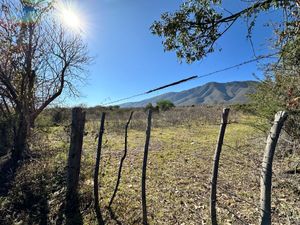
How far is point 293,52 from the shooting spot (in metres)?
4.54

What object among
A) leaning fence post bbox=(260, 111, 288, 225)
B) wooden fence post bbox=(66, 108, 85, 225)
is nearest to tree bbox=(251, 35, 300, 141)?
leaning fence post bbox=(260, 111, 288, 225)

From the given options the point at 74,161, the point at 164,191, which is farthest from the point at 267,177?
the point at 74,161

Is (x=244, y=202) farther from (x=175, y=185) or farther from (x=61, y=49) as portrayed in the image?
(x=61, y=49)

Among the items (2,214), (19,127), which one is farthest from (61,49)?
(2,214)

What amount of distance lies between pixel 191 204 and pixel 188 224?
676mm

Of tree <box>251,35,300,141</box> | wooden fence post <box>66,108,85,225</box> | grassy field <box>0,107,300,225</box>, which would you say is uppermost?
tree <box>251,35,300,141</box>

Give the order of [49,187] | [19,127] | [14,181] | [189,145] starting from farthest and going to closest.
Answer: [189,145]
[19,127]
[14,181]
[49,187]

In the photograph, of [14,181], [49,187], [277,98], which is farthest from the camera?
[277,98]

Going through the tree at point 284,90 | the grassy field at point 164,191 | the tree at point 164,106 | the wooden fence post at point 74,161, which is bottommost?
the grassy field at point 164,191

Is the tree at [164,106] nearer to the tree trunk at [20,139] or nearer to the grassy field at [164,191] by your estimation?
the tree trunk at [20,139]

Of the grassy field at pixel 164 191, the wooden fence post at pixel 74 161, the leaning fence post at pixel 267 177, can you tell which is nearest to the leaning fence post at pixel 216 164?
the grassy field at pixel 164 191

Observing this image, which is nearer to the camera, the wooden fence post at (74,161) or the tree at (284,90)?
the wooden fence post at (74,161)

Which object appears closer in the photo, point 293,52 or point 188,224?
point 188,224

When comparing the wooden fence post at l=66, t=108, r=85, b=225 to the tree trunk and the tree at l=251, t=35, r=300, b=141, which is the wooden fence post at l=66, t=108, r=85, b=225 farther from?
the tree at l=251, t=35, r=300, b=141
